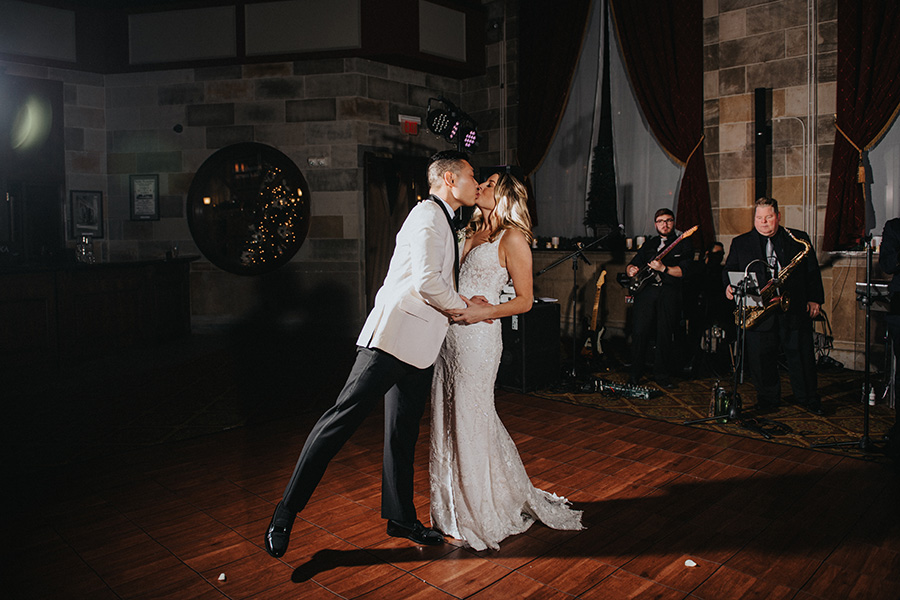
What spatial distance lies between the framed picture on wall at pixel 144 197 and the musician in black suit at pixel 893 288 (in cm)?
837

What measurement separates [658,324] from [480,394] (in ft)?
12.3

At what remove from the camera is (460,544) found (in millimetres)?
3035

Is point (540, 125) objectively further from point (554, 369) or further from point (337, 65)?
point (554, 369)

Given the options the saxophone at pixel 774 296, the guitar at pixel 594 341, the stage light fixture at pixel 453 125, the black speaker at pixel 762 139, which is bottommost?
the guitar at pixel 594 341

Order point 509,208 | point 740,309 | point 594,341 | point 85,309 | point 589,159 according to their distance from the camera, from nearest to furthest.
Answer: point 509,208, point 740,309, point 594,341, point 85,309, point 589,159

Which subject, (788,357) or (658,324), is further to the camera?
(658,324)

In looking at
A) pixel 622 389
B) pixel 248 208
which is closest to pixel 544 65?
pixel 248 208

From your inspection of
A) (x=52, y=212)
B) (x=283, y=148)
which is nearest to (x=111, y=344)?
(x=52, y=212)

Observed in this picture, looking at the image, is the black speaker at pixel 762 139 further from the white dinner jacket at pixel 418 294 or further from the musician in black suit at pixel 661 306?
the white dinner jacket at pixel 418 294

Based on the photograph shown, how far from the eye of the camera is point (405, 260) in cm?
276

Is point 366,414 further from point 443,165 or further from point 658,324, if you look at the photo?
point 658,324

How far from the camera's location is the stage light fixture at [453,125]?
8.99m

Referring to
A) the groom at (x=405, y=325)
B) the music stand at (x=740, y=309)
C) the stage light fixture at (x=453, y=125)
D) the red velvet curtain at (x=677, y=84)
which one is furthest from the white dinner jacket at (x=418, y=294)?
the stage light fixture at (x=453, y=125)

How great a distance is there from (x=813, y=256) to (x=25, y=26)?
368 inches
